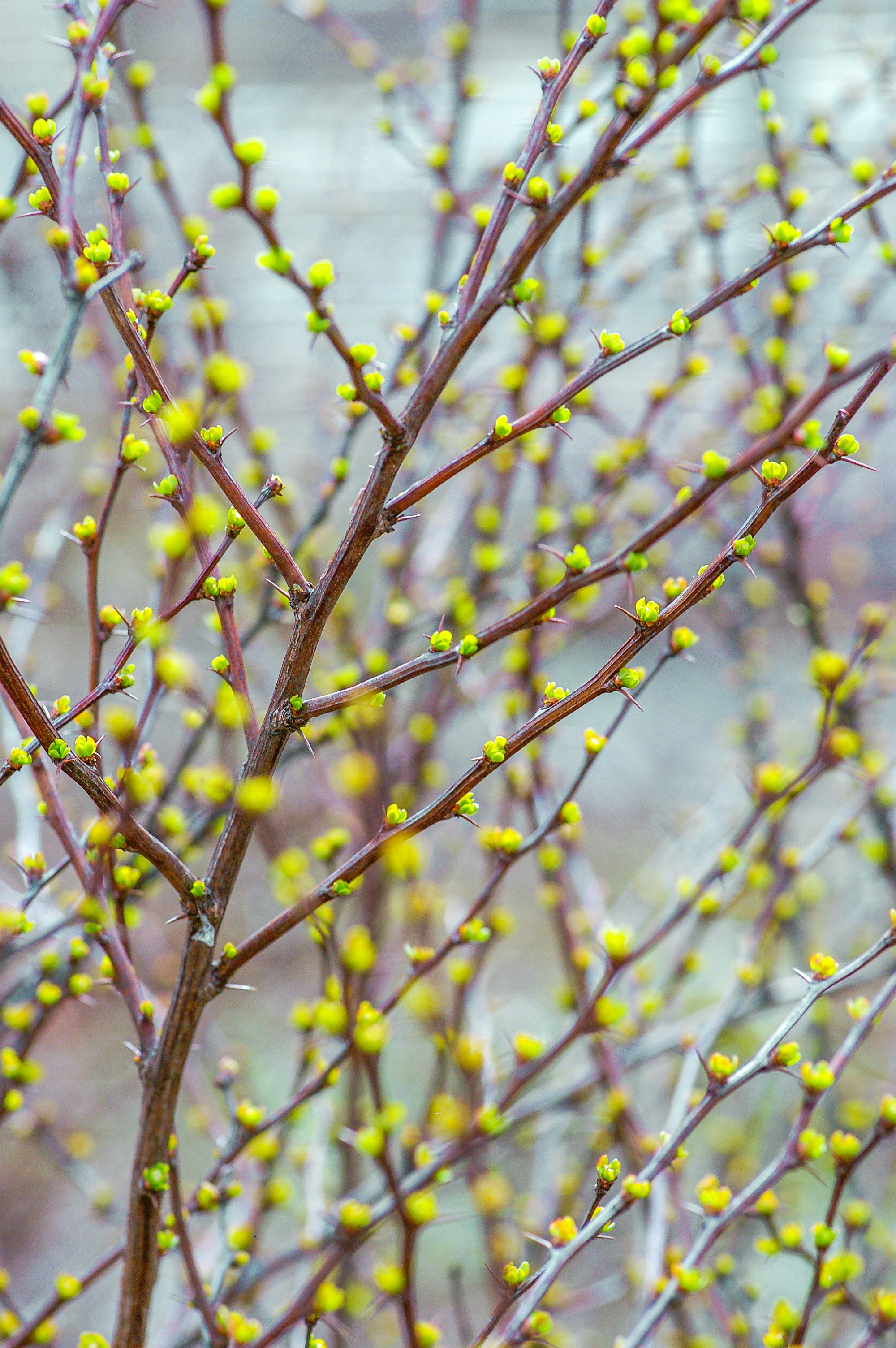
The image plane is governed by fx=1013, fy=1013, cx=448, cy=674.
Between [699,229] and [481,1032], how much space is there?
3.25 ft

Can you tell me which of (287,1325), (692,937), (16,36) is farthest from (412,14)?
(287,1325)

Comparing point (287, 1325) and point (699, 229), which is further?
point (699, 229)

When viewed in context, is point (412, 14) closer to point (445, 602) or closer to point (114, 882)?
point (445, 602)

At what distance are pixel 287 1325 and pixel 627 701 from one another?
48 cm

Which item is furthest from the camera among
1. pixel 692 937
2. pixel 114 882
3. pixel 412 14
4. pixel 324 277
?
pixel 412 14

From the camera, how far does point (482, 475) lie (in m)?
1.43

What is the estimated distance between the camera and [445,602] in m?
1.20

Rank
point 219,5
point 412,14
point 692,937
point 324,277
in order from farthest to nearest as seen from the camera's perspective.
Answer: point 412,14, point 692,937, point 219,5, point 324,277

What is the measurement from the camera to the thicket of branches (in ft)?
2.04

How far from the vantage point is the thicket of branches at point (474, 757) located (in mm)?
621

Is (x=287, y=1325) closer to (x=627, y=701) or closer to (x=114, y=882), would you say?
(x=114, y=882)

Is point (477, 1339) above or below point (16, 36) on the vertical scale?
below

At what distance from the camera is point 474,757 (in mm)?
1306

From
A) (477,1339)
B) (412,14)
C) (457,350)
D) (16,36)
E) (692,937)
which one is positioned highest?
(16,36)
